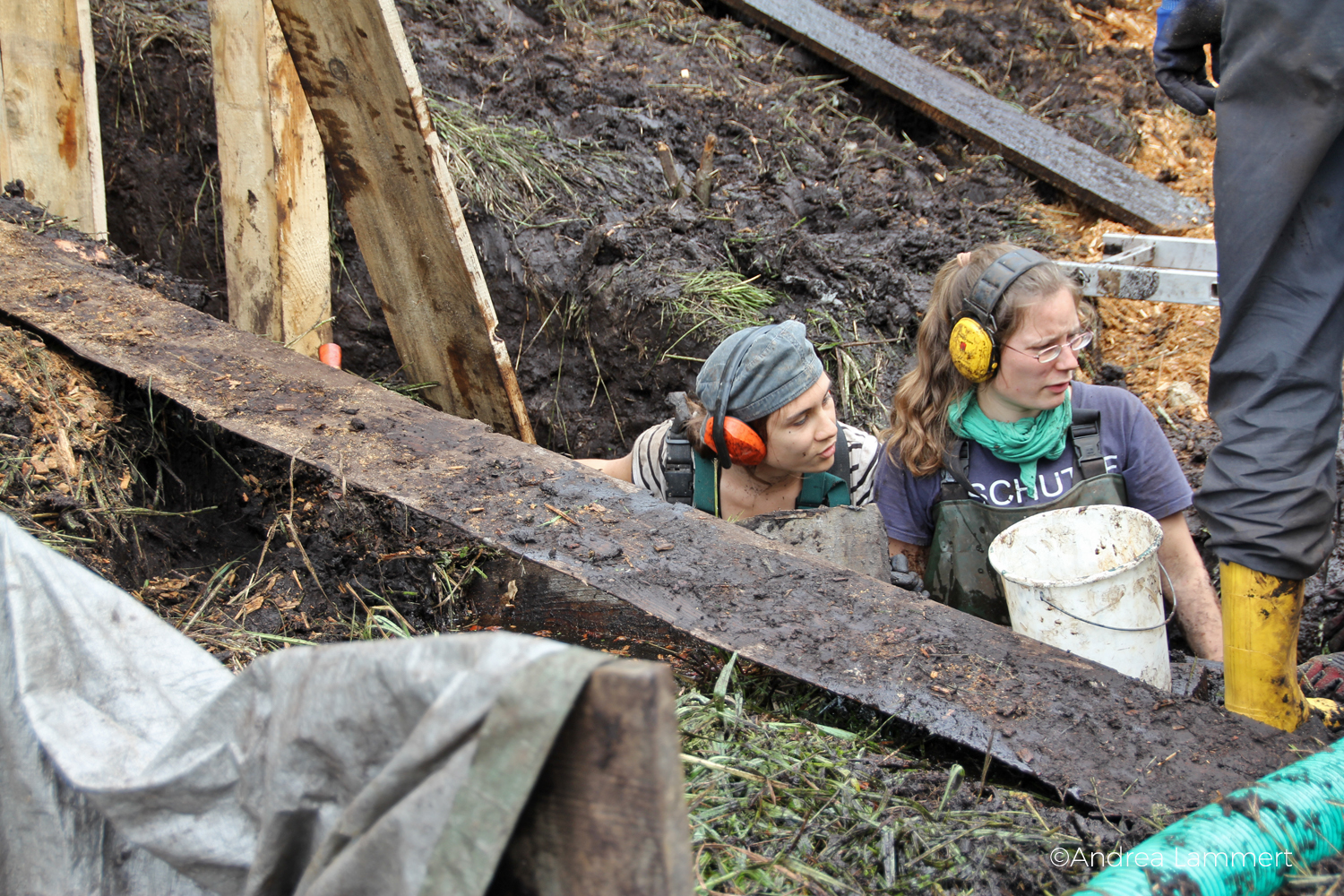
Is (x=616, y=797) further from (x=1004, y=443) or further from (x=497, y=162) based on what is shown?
(x=497, y=162)

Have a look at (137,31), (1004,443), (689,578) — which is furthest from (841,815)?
(137,31)

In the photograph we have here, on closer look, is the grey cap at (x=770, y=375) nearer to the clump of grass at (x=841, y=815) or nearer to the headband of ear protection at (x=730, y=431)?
the headband of ear protection at (x=730, y=431)

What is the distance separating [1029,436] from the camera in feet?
10.6

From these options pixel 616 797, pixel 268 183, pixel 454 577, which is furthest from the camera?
pixel 268 183

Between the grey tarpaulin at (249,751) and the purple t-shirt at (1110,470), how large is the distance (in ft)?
8.57

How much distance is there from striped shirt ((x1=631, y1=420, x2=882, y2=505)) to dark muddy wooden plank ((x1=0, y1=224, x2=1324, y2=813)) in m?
0.75

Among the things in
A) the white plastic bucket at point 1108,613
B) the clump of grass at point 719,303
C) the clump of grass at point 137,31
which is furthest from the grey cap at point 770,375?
the clump of grass at point 137,31

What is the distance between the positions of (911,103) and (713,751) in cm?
560

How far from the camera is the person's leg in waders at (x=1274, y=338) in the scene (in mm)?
2145

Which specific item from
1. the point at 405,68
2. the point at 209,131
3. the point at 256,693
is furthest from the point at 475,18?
the point at 256,693

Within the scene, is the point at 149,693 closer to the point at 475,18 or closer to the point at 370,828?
the point at 370,828

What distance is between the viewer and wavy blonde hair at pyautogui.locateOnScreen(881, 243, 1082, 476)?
329cm

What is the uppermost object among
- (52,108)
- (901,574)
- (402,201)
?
(52,108)

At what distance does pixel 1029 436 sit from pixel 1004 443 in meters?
0.09
